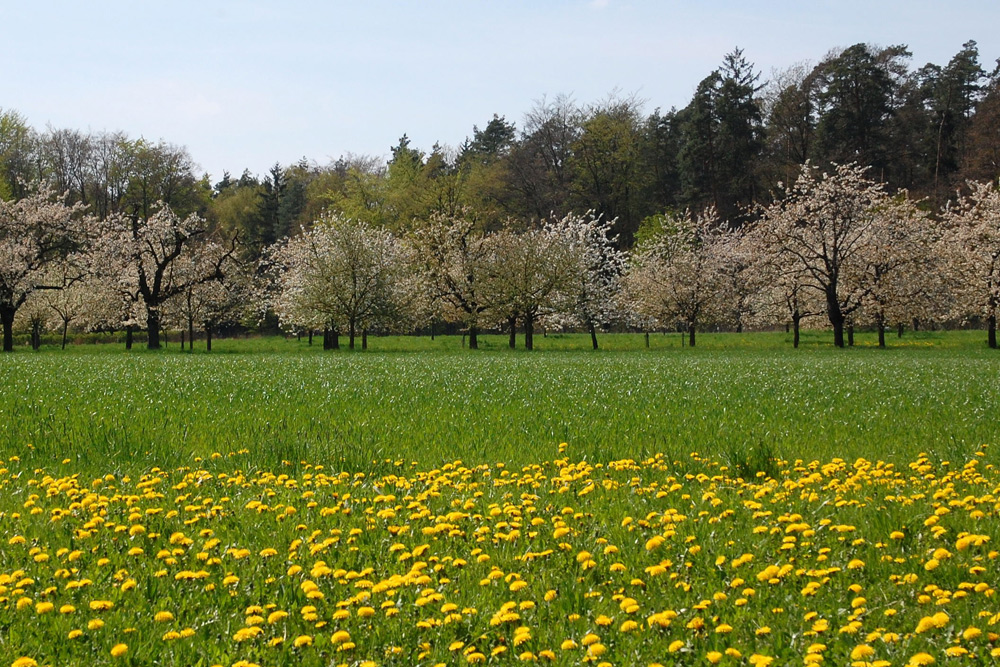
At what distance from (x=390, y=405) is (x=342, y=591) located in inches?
307

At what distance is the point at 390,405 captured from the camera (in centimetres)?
1182

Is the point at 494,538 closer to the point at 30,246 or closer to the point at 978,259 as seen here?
the point at 978,259

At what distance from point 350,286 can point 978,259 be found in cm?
3699

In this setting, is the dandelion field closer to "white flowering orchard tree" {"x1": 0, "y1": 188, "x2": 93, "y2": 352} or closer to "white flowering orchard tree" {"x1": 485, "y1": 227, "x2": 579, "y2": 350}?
"white flowering orchard tree" {"x1": 485, "y1": 227, "x2": 579, "y2": 350}

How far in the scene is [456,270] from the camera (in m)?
49.3

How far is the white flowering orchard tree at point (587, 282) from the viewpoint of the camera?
47.5 metres

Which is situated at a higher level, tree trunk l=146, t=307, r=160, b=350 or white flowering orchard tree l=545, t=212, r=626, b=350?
white flowering orchard tree l=545, t=212, r=626, b=350

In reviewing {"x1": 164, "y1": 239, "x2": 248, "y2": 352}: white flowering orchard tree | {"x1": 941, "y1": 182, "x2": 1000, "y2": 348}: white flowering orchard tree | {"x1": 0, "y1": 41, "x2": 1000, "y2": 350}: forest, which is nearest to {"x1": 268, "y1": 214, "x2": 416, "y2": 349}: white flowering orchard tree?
{"x1": 0, "y1": 41, "x2": 1000, "y2": 350}: forest

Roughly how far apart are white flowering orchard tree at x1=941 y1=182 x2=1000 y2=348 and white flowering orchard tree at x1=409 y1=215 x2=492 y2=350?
28.3 meters

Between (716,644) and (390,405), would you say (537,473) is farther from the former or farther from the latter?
(390,405)

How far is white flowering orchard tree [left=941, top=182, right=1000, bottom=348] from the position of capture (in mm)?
42000

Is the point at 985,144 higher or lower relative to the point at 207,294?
higher

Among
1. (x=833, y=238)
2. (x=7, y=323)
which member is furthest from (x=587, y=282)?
(x=7, y=323)

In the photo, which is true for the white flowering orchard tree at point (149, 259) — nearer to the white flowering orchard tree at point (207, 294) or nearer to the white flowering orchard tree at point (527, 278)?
the white flowering orchard tree at point (207, 294)
